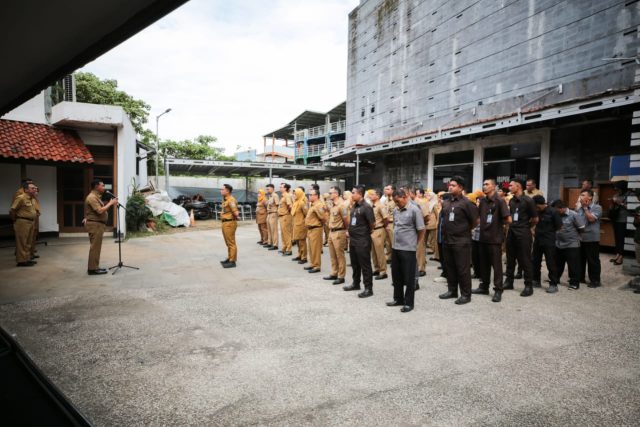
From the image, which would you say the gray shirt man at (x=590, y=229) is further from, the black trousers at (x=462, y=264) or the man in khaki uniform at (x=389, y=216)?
the man in khaki uniform at (x=389, y=216)

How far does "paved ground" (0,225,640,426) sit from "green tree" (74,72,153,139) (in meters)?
23.4

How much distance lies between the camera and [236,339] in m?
4.16

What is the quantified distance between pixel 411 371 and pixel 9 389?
119 inches

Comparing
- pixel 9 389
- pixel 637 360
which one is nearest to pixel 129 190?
pixel 9 389

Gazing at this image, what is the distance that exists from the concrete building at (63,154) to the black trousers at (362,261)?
1025cm

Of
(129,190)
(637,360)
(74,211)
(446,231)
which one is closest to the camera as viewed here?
(637,360)

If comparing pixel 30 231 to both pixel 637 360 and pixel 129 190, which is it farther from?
pixel 637 360

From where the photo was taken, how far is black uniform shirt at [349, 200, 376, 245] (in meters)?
6.22

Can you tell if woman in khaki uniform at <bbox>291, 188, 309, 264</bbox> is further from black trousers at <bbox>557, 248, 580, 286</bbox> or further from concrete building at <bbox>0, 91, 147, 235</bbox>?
concrete building at <bbox>0, 91, 147, 235</bbox>

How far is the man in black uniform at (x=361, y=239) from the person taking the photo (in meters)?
6.08

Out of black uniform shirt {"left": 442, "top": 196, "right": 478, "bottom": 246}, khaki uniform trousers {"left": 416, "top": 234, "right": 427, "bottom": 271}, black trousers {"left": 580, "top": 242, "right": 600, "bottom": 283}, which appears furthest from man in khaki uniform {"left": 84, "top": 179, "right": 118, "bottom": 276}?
black trousers {"left": 580, "top": 242, "right": 600, "bottom": 283}

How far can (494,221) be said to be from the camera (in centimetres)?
599

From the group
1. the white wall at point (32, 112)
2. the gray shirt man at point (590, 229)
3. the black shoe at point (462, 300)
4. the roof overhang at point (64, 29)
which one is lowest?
the black shoe at point (462, 300)

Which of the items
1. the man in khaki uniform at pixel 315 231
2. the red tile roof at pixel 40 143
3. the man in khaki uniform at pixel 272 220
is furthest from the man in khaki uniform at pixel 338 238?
the red tile roof at pixel 40 143
